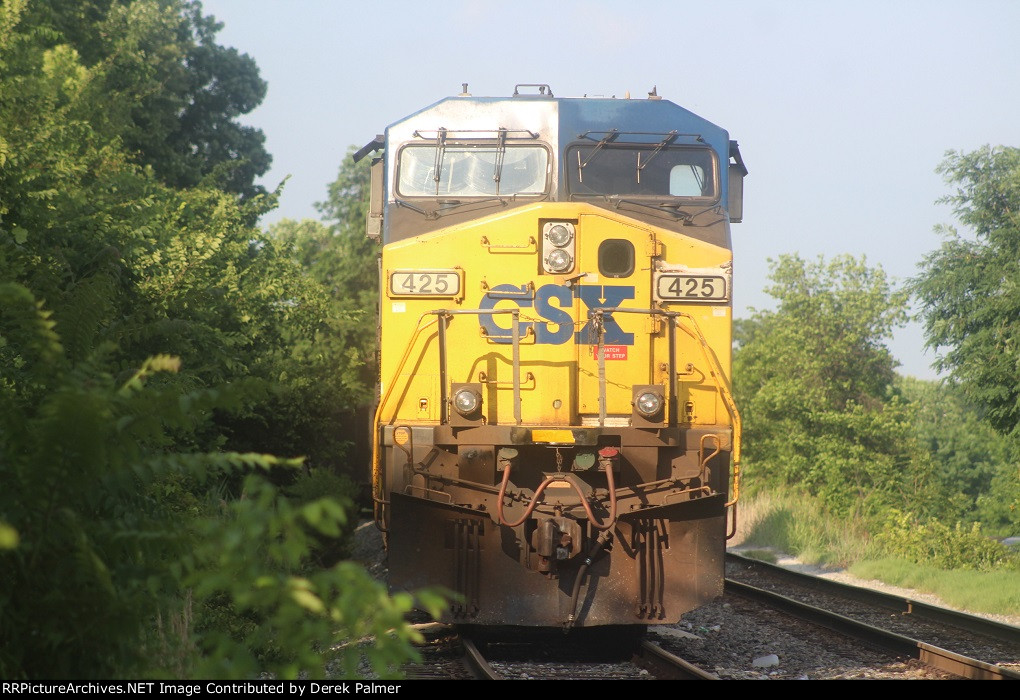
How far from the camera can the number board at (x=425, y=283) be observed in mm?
8398

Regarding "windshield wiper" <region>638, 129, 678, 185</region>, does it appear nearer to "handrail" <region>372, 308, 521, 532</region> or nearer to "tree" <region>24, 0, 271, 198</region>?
"handrail" <region>372, 308, 521, 532</region>

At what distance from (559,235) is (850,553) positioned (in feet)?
35.5

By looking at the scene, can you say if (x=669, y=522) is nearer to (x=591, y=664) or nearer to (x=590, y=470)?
(x=590, y=470)

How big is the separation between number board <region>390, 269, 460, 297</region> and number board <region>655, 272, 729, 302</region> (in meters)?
1.69

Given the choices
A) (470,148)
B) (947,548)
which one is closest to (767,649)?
(470,148)

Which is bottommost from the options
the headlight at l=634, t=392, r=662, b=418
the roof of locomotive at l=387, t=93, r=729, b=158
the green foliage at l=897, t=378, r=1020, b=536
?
the green foliage at l=897, t=378, r=1020, b=536

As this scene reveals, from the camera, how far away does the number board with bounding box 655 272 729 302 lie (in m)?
8.43

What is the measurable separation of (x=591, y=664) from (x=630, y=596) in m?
0.79

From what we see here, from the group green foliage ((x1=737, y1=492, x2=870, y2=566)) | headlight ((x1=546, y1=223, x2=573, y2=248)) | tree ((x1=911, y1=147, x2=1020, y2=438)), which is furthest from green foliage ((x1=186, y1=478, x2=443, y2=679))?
tree ((x1=911, y1=147, x2=1020, y2=438))

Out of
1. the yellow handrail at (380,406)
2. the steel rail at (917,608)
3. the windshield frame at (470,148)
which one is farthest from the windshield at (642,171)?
the steel rail at (917,608)

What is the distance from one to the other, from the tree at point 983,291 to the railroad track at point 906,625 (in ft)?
35.1

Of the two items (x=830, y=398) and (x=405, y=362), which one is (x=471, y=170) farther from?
(x=830, y=398)

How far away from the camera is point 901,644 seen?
841 cm

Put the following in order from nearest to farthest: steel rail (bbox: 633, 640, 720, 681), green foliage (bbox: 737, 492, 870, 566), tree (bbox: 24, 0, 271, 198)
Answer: steel rail (bbox: 633, 640, 720, 681), green foliage (bbox: 737, 492, 870, 566), tree (bbox: 24, 0, 271, 198)
